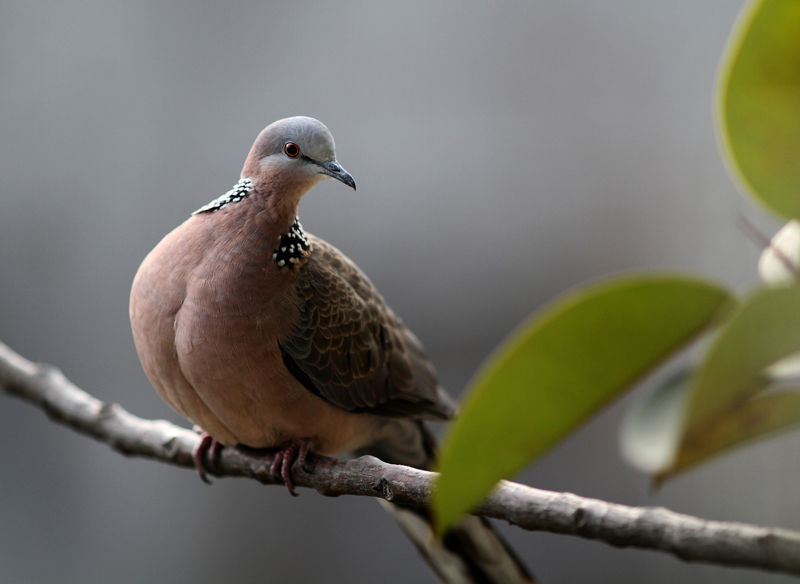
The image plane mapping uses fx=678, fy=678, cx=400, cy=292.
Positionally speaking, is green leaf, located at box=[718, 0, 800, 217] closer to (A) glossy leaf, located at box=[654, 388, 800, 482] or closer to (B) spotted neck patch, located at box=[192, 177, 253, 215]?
(A) glossy leaf, located at box=[654, 388, 800, 482]

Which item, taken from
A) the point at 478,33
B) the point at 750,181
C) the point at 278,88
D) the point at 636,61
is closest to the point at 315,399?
the point at 750,181

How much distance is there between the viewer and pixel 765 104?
477 mm

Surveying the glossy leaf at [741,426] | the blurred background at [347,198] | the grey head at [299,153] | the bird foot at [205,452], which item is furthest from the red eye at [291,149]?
the blurred background at [347,198]

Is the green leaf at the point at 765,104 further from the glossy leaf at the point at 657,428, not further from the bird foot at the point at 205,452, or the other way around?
the bird foot at the point at 205,452

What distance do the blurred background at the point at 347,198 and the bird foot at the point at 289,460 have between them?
91cm

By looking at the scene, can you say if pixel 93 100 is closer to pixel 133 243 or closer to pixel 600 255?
pixel 133 243

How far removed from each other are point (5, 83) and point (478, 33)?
1.57 m

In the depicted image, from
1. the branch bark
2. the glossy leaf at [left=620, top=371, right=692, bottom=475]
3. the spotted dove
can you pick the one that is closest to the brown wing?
the spotted dove

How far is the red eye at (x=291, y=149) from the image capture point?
3.17 ft

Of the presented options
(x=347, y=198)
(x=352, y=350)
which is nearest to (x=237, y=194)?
(x=352, y=350)

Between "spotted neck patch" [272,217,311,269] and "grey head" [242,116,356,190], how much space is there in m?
0.10

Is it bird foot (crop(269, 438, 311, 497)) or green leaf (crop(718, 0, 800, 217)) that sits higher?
green leaf (crop(718, 0, 800, 217))

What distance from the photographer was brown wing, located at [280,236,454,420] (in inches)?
43.2

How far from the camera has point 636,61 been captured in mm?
2232
